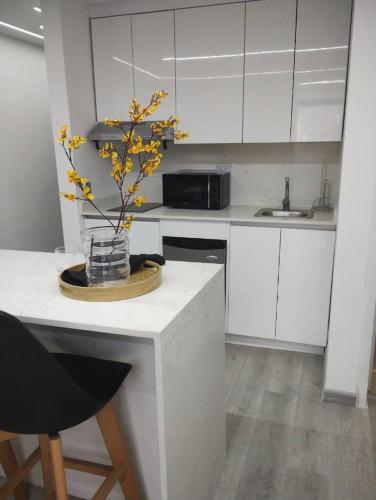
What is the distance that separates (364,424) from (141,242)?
1973mm

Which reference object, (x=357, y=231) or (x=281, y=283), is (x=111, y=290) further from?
(x=281, y=283)

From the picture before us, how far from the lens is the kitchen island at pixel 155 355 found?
4.11 feet

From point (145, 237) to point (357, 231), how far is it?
1.62 meters

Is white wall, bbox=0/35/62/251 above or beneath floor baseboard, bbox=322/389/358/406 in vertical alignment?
above

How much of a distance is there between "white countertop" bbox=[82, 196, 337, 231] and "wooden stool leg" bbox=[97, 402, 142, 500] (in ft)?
5.88

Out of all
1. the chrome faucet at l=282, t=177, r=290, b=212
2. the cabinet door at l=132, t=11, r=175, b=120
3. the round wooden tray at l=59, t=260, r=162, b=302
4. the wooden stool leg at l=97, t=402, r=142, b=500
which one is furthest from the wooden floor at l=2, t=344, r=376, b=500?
the cabinet door at l=132, t=11, r=175, b=120

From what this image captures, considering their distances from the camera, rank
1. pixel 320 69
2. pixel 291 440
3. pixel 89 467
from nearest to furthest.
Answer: pixel 89 467, pixel 291 440, pixel 320 69

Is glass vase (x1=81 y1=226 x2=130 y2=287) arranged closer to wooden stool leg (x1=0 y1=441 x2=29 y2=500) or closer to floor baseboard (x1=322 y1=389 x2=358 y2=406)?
wooden stool leg (x1=0 y1=441 x2=29 y2=500)

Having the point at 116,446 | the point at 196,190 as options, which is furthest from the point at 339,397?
the point at 196,190

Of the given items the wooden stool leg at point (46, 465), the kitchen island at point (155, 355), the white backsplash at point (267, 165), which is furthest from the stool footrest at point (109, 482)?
the white backsplash at point (267, 165)

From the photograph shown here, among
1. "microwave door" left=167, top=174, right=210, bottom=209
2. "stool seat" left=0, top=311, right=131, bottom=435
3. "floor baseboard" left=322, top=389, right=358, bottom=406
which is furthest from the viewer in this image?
"microwave door" left=167, top=174, right=210, bottom=209

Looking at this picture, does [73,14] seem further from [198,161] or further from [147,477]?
[147,477]

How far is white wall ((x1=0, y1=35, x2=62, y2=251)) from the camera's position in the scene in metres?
3.90

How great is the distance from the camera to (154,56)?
317 cm
